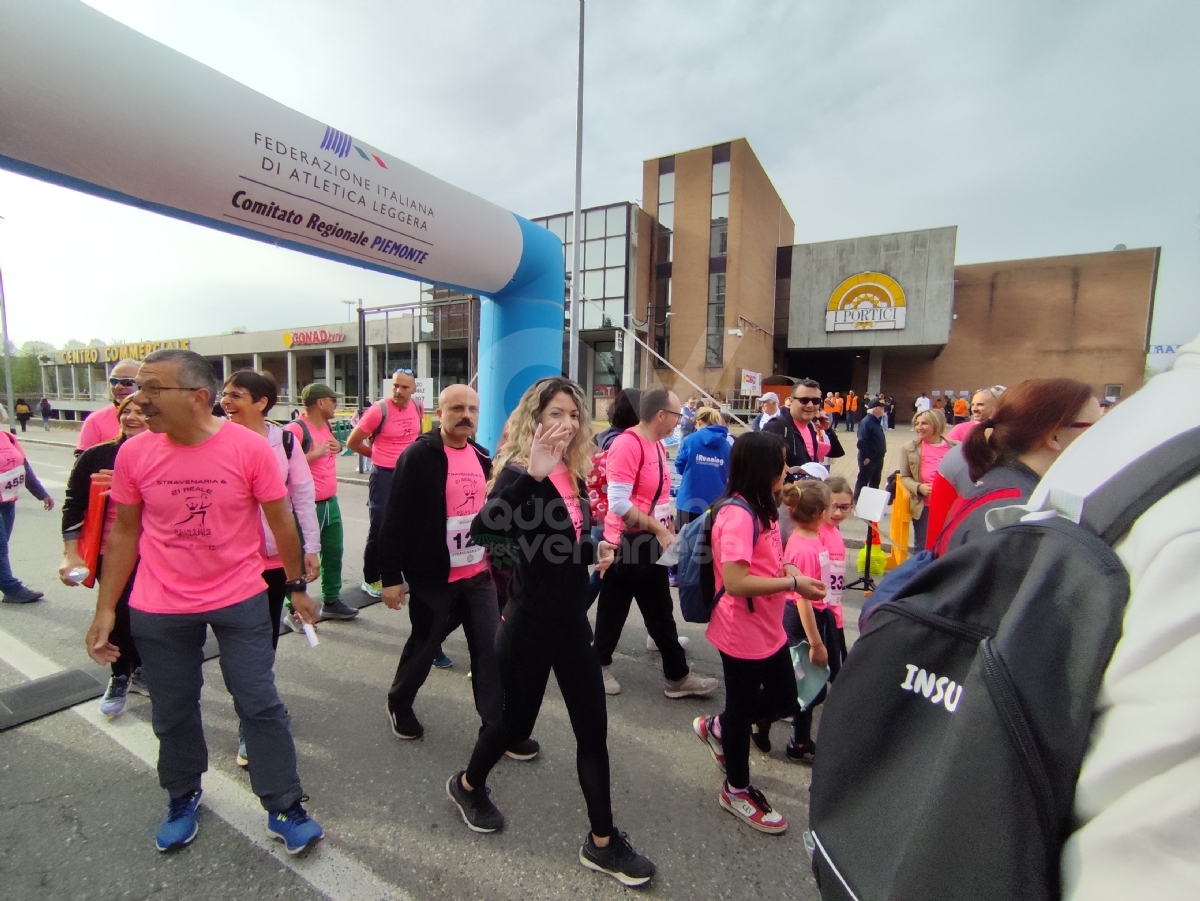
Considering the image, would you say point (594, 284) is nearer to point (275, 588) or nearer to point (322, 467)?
point (322, 467)

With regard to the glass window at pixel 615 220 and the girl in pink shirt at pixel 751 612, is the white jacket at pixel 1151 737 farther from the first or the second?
the glass window at pixel 615 220

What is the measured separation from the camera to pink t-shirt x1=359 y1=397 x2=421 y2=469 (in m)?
4.84

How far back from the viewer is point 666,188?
27.2m

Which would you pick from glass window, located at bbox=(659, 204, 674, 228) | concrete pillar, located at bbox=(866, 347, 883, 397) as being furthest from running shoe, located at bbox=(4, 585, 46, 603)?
concrete pillar, located at bbox=(866, 347, 883, 397)

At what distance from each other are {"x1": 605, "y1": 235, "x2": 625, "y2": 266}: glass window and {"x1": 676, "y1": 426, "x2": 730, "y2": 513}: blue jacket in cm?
2208

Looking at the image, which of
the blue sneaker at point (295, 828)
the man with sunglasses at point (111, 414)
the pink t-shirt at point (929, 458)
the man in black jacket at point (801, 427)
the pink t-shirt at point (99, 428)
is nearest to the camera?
the blue sneaker at point (295, 828)

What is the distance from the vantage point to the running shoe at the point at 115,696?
3031 mm

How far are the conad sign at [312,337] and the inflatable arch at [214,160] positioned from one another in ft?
96.5

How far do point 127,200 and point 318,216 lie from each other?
110 centimetres

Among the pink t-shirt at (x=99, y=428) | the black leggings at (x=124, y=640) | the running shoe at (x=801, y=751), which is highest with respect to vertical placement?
the pink t-shirt at (x=99, y=428)

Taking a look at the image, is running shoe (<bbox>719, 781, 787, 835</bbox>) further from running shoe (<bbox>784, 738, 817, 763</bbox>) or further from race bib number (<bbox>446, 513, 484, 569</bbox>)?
race bib number (<bbox>446, 513, 484, 569</bbox>)

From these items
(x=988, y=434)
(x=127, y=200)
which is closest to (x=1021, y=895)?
(x=988, y=434)

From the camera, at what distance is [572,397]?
7.84 ft

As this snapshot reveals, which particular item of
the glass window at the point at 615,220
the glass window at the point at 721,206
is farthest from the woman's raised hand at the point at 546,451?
the glass window at the point at 721,206
